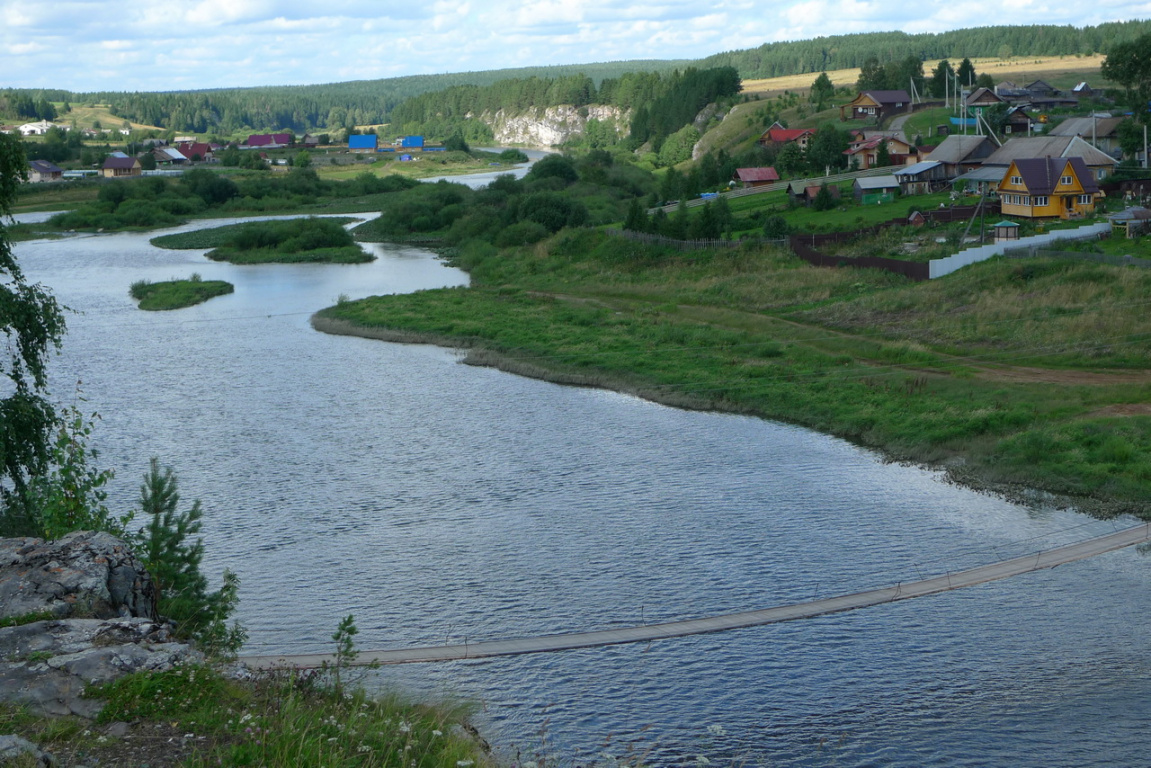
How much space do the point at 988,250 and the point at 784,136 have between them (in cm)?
5531

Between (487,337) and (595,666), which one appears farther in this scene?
(487,337)

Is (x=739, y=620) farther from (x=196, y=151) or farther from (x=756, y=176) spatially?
(x=196, y=151)

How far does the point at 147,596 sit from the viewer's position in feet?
56.4

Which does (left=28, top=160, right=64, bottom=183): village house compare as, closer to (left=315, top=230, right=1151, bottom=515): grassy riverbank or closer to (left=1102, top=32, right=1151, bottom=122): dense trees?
(left=315, top=230, right=1151, bottom=515): grassy riverbank

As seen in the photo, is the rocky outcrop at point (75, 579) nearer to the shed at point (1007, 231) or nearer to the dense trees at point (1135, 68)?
the shed at point (1007, 231)

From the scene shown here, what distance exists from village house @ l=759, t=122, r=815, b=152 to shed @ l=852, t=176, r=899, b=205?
2502 centimetres

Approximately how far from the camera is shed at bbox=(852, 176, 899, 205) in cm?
7681

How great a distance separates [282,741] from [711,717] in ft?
32.2

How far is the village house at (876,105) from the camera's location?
112 meters

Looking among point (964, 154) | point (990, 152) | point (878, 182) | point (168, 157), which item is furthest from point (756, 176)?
point (168, 157)

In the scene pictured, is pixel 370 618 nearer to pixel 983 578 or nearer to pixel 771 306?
pixel 983 578

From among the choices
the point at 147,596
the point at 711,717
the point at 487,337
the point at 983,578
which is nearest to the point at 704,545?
the point at 983,578

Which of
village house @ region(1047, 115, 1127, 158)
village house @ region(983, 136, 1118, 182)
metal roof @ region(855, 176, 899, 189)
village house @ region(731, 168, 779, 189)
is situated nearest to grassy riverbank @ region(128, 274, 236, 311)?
village house @ region(731, 168, 779, 189)

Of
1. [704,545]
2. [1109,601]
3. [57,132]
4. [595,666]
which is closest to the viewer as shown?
[595,666]
